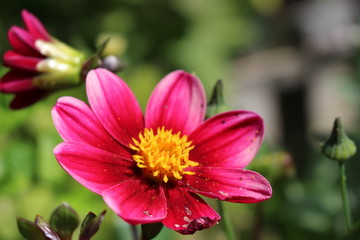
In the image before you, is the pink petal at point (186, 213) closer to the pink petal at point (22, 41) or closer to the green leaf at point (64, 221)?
the green leaf at point (64, 221)

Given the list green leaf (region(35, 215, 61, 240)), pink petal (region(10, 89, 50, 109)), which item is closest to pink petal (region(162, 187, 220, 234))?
green leaf (region(35, 215, 61, 240))

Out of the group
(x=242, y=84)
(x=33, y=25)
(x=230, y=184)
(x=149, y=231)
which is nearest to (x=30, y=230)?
(x=149, y=231)

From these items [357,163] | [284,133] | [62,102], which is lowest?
[284,133]

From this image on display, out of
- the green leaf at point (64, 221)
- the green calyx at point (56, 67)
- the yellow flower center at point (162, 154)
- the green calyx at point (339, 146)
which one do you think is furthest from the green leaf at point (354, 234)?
the green calyx at point (56, 67)

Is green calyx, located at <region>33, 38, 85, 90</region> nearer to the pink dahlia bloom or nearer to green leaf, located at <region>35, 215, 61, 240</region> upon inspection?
the pink dahlia bloom

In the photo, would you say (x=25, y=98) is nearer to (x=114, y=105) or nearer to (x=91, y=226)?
(x=114, y=105)

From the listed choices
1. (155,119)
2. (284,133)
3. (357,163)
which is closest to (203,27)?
(284,133)

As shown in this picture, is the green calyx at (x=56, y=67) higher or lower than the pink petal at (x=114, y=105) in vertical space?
higher

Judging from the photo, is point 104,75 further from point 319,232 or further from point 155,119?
point 319,232
